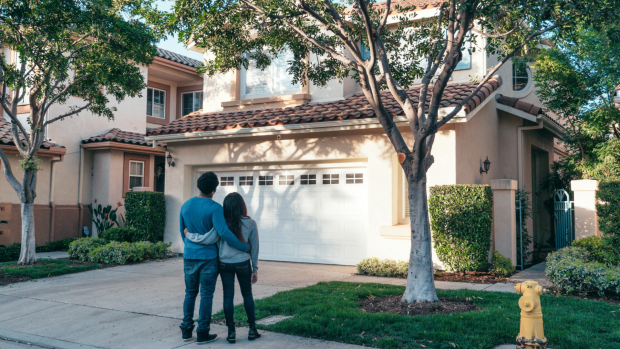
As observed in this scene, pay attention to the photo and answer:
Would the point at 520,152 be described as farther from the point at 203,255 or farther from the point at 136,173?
the point at 136,173

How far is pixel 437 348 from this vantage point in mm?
5145

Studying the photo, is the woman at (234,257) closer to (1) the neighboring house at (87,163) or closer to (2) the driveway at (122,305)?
(2) the driveway at (122,305)

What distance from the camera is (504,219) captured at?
34.7 feet

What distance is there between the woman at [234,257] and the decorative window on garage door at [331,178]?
6415 millimetres

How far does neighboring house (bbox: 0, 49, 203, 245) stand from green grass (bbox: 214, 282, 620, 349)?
10665 mm

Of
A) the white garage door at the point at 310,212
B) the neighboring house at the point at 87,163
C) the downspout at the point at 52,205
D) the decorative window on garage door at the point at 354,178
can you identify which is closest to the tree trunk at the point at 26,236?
the neighboring house at the point at 87,163

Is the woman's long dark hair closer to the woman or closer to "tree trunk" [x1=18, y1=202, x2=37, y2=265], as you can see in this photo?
the woman

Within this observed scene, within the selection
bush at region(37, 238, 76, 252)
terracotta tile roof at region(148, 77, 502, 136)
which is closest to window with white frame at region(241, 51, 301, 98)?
terracotta tile roof at region(148, 77, 502, 136)

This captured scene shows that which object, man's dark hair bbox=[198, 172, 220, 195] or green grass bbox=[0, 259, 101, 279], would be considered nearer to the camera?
man's dark hair bbox=[198, 172, 220, 195]

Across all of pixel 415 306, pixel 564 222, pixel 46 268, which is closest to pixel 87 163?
pixel 46 268

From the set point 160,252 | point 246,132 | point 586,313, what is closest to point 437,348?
point 586,313

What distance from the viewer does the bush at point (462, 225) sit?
9.58m

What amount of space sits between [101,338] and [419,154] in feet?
15.4

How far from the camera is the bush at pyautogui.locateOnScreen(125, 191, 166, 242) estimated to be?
43.7ft
